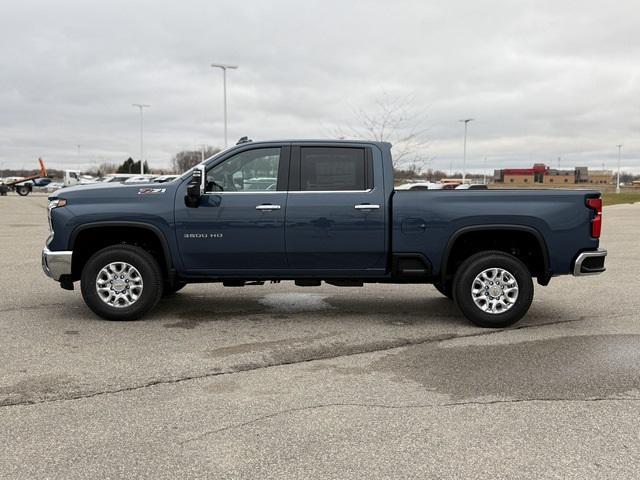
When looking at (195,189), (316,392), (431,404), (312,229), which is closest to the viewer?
(431,404)

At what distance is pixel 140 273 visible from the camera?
6344mm

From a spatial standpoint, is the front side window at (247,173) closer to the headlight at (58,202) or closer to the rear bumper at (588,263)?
Answer: the headlight at (58,202)

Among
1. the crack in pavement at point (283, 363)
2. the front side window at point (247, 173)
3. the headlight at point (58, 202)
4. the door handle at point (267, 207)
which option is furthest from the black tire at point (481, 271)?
the headlight at point (58, 202)

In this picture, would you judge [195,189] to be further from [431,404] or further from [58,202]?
[431,404]

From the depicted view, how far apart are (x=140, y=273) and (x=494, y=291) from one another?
370 cm

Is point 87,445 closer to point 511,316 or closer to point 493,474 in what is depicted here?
point 493,474

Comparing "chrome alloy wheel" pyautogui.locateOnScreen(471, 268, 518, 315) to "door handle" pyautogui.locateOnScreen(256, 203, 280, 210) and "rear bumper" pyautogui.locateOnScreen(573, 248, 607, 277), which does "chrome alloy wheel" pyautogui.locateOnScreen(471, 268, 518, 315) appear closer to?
"rear bumper" pyautogui.locateOnScreen(573, 248, 607, 277)

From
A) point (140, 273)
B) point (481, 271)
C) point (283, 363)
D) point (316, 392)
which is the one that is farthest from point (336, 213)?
point (316, 392)

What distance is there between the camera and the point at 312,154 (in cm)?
650

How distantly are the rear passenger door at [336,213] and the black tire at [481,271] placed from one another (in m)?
0.86

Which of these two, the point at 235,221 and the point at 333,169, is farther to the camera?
the point at 333,169

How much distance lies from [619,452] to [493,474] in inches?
32.6

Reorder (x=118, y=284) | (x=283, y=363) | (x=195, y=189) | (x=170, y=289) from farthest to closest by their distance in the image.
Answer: (x=170, y=289) < (x=118, y=284) < (x=195, y=189) < (x=283, y=363)

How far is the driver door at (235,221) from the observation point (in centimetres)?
627
